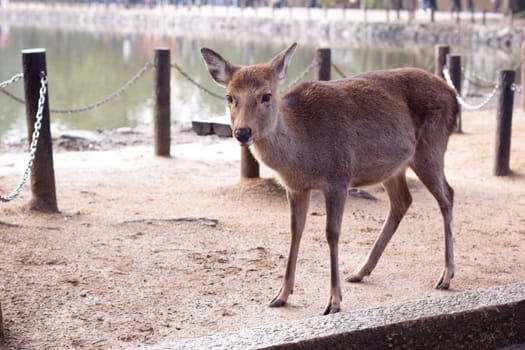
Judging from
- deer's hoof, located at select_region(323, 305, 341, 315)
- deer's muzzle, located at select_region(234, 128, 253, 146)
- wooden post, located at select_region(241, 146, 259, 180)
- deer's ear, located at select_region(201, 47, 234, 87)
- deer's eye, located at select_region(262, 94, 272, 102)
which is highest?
deer's ear, located at select_region(201, 47, 234, 87)

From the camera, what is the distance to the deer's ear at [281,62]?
5.13m

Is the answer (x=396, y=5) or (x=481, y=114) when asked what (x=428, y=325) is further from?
(x=396, y=5)

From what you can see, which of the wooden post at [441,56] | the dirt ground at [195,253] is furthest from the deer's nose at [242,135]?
the wooden post at [441,56]

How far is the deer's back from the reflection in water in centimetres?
477

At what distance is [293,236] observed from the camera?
5527mm

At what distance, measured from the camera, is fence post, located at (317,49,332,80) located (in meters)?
10.1

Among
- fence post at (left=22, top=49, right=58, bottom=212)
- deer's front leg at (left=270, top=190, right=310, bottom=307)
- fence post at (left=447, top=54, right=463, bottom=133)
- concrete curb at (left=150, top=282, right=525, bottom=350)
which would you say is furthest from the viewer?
fence post at (left=447, top=54, right=463, bottom=133)

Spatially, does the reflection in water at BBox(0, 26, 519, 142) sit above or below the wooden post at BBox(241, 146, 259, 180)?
below

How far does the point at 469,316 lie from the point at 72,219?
13.9 feet

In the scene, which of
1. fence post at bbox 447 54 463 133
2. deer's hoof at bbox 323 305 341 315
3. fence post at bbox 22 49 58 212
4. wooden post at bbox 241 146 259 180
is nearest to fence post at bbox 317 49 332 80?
wooden post at bbox 241 146 259 180

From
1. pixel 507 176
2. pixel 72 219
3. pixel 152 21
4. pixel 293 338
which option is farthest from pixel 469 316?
pixel 152 21

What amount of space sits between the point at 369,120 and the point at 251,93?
1.04m

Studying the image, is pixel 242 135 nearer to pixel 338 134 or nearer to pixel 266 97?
pixel 266 97

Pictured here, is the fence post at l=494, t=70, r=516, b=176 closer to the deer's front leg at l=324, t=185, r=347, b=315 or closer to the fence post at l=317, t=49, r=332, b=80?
the fence post at l=317, t=49, r=332, b=80
